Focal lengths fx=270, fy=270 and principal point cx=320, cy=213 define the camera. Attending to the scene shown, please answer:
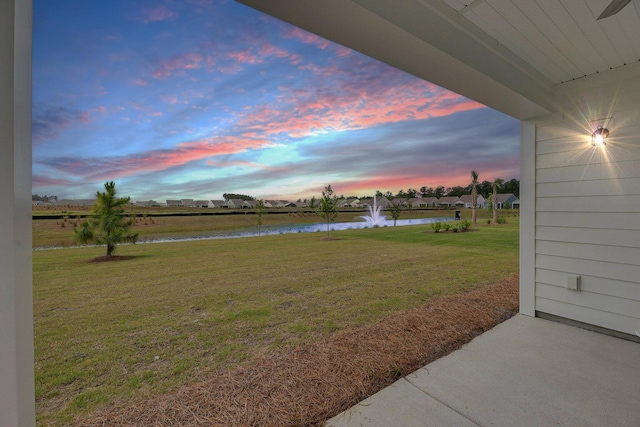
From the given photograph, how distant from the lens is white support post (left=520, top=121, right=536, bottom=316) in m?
2.48

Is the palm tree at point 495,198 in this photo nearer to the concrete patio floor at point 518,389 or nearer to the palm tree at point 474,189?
the palm tree at point 474,189

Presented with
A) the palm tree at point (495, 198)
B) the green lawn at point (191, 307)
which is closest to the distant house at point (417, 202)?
the palm tree at point (495, 198)

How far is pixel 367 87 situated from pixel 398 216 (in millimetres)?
11568

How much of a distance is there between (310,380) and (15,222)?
4.76ft

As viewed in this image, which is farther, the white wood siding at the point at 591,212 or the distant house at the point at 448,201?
the distant house at the point at 448,201

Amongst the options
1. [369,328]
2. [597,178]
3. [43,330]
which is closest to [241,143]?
[43,330]

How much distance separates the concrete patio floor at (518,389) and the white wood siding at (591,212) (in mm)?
333

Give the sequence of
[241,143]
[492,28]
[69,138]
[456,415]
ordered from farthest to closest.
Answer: [241,143], [69,138], [492,28], [456,415]

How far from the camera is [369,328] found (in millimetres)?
2232

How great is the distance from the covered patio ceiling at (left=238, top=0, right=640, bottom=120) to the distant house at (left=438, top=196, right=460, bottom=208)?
1762 centimetres

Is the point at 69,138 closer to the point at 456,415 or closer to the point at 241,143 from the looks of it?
Answer: the point at 241,143

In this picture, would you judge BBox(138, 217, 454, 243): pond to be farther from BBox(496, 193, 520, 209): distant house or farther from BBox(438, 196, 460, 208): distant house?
BBox(438, 196, 460, 208): distant house

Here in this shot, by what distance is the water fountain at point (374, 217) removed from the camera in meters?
14.7

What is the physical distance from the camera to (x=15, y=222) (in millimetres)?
546
